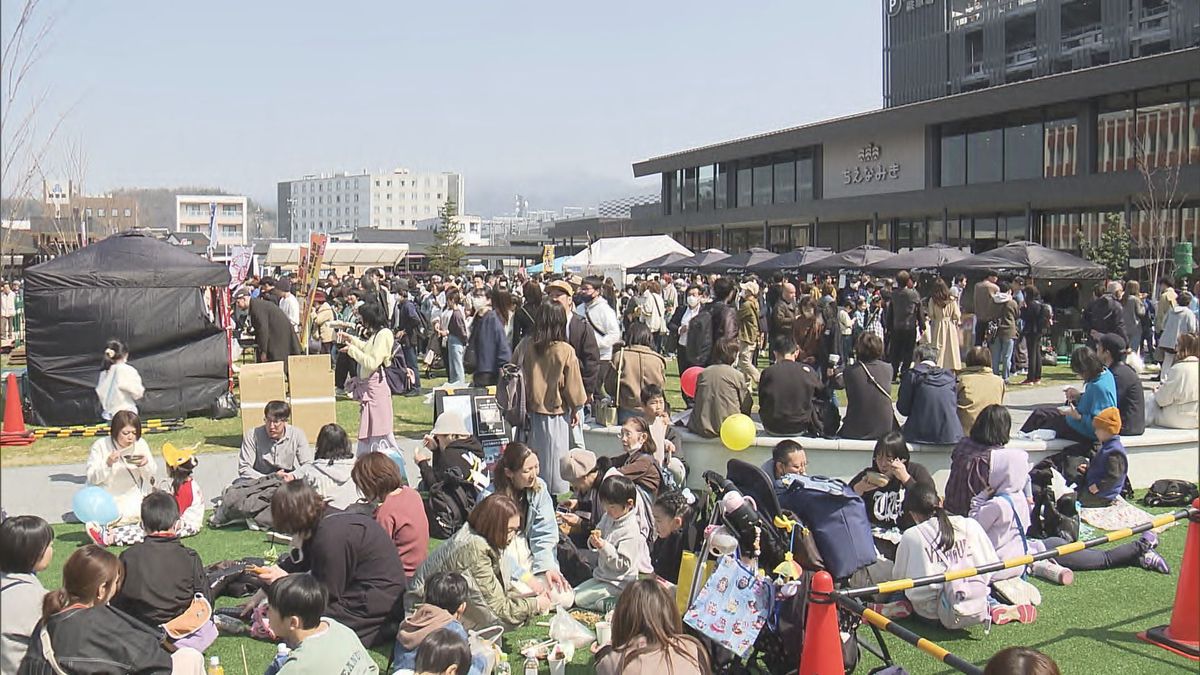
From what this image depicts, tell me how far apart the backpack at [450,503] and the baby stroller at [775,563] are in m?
2.87

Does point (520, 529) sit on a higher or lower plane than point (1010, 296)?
lower

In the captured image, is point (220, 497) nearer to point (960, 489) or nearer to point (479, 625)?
point (479, 625)

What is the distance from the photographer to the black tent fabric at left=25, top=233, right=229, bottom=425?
1425 cm

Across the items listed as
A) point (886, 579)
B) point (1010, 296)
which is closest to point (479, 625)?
point (886, 579)

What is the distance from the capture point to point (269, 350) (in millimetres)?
14625

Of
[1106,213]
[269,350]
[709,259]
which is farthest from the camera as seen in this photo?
[1106,213]

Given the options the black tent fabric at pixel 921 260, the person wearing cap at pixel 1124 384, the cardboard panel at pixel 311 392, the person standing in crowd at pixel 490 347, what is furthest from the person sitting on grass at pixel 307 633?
the black tent fabric at pixel 921 260

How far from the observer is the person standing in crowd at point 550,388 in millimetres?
9180

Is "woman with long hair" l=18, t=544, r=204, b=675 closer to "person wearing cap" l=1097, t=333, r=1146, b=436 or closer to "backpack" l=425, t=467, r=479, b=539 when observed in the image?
"backpack" l=425, t=467, r=479, b=539

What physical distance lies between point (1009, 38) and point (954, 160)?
1024 centimetres

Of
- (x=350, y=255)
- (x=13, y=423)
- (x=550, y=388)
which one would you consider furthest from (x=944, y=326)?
(x=350, y=255)

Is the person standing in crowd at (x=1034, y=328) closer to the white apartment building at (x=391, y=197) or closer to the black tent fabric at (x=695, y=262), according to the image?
the black tent fabric at (x=695, y=262)

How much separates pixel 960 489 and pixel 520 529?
3162 millimetres

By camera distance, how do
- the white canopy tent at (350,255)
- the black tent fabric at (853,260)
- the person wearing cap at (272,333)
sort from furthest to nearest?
the white canopy tent at (350,255) < the black tent fabric at (853,260) < the person wearing cap at (272,333)
